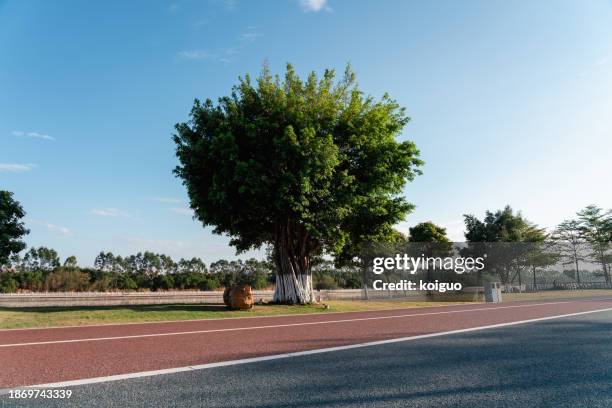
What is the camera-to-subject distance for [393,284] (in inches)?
1502

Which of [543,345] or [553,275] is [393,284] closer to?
[553,275]

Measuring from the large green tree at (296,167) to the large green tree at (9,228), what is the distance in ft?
48.2

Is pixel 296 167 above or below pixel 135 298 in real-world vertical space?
above

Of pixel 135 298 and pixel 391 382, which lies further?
pixel 135 298

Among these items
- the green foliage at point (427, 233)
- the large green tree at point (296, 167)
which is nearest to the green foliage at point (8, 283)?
the large green tree at point (296, 167)

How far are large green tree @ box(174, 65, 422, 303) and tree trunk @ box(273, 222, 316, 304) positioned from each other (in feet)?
0.18

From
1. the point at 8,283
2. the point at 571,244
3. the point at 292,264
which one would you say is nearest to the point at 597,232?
the point at 571,244

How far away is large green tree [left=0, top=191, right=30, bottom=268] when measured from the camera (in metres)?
25.8

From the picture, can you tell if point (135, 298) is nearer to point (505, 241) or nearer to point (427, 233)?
point (427, 233)

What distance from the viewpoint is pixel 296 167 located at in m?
17.7

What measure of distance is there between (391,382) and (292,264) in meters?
17.3

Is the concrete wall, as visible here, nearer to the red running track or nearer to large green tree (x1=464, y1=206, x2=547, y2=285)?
large green tree (x1=464, y1=206, x2=547, y2=285)

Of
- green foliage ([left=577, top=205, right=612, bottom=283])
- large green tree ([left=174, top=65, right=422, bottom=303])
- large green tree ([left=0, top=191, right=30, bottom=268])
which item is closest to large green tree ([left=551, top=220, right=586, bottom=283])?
green foliage ([left=577, top=205, right=612, bottom=283])

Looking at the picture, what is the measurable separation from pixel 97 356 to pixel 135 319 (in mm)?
7531
